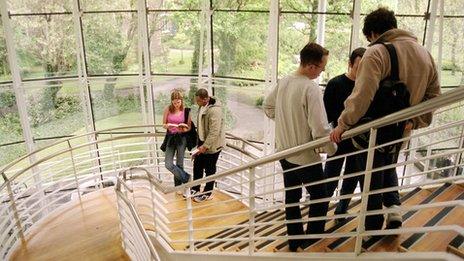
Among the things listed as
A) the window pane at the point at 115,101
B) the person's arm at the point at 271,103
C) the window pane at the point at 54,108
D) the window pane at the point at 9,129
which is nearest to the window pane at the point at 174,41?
the window pane at the point at 115,101

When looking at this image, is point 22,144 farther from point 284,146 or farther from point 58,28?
point 284,146

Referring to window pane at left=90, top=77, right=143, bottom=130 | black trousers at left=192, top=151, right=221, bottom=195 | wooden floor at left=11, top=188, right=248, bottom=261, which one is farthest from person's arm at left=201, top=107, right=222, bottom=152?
window pane at left=90, top=77, right=143, bottom=130

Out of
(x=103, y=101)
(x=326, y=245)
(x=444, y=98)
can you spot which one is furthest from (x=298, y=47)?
(x=444, y=98)

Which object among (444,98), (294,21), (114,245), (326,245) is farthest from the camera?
(294,21)

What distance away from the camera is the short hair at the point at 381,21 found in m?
1.80

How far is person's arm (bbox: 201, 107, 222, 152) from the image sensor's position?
3902 millimetres

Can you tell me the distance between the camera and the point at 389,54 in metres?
1.71

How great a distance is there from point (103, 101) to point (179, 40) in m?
1.94

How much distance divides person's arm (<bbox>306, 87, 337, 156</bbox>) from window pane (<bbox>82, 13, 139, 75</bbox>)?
5501 mm

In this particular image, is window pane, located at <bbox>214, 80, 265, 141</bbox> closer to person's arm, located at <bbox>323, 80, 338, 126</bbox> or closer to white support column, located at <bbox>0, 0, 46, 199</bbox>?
white support column, located at <bbox>0, 0, 46, 199</bbox>

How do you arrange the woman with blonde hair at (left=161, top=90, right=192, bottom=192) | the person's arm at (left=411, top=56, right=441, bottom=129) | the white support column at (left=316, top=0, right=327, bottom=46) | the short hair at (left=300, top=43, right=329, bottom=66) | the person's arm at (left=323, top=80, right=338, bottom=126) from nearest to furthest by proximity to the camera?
the person's arm at (left=411, top=56, right=441, bottom=129)
the short hair at (left=300, top=43, right=329, bottom=66)
the person's arm at (left=323, top=80, right=338, bottom=126)
the woman with blonde hair at (left=161, top=90, right=192, bottom=192)
the white support column at (left=316, top=0, right=327, bottom=46)

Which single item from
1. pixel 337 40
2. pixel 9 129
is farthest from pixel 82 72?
pixel 337 40

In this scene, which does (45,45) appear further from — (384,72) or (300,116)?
(384,72)

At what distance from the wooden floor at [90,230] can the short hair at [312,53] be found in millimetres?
1676
